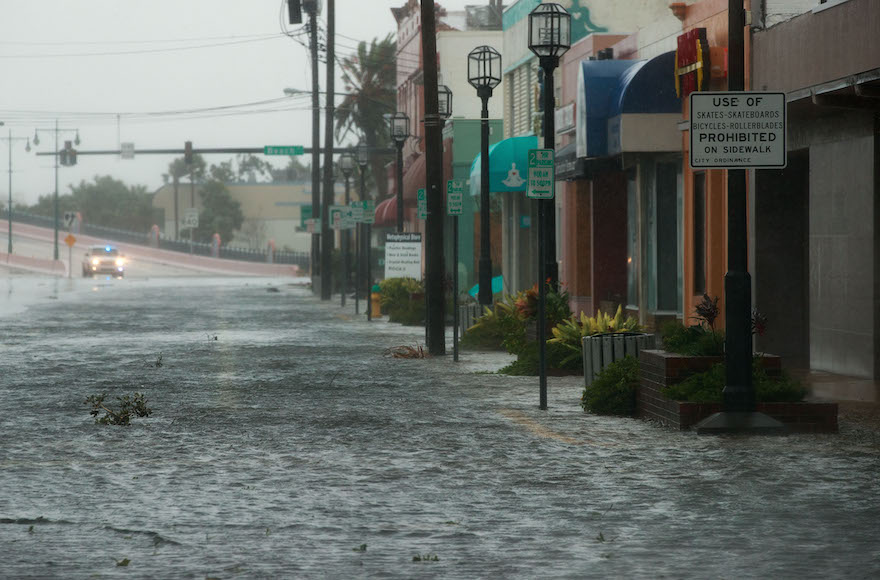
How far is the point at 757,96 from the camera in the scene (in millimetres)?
12891

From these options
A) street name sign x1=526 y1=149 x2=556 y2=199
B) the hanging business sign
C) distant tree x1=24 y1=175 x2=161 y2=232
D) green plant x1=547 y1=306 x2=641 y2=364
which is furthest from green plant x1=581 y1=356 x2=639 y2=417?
distant tree x1=24 y1=175 x2=161 y2=232

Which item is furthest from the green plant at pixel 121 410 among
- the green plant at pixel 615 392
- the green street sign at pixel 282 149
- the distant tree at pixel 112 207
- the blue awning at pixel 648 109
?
the distant tree at pixel 112 207

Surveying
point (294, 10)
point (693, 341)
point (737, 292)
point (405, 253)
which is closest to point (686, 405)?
point (737, 292)

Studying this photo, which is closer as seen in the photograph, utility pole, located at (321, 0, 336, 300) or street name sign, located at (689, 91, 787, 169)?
street name sign, located at (689, 91, 787, 169)

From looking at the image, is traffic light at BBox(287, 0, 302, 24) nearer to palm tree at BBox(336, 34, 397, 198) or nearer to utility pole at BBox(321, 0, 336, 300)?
utility pole at BBox(321, 0, 336, 300)

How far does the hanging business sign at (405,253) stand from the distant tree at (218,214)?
129858mm

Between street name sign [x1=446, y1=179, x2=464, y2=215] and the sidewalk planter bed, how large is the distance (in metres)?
6.63

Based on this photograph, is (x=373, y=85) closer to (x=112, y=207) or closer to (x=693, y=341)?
(x=693, y=341)

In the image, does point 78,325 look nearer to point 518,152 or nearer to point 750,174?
point 518,152

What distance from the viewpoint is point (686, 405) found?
12.9m

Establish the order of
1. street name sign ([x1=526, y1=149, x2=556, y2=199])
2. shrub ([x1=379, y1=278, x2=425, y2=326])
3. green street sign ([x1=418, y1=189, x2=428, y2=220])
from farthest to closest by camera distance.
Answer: shrub ([x1=379, y1=278, x2=425, y2=326]), green street sign ([x1=418, y1=189, x2=428, y2=220]), street name sign ([x1=526, y1=149, x2=556, y2=199])

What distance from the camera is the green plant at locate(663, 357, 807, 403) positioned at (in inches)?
512

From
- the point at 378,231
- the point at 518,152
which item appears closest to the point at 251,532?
the point at 518,152

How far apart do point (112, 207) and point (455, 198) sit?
17450 centimetres
